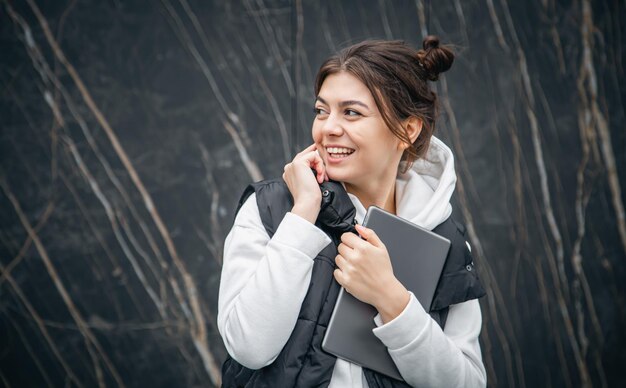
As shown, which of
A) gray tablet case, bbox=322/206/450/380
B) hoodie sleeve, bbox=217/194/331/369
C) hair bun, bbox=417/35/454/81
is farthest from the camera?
hair bun, bbox=417/35/454/81

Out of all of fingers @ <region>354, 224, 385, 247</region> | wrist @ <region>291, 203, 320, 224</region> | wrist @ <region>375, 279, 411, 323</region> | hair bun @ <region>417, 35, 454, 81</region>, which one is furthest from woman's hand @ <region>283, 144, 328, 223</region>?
hair bun @ <region>417, 35, 454, 81</region>

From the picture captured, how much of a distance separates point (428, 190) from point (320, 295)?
18.5 inches

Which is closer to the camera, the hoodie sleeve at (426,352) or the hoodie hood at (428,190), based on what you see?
the hoodie sleeve at (426,352)

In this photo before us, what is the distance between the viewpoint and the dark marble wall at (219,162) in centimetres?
227

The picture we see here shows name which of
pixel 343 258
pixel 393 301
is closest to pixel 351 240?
pixel 343 258

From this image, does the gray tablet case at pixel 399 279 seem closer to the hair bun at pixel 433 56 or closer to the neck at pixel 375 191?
the neck at pixel 375 191

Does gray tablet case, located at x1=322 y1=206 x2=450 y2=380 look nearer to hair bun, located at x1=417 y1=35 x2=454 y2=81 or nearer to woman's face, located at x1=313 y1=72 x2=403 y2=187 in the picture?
woman's face, located at x1=313 y1=72 x2=403 y2=187

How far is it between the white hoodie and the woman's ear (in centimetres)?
22

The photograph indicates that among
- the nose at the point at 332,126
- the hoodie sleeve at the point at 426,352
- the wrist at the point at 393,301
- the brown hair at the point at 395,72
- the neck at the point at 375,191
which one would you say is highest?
the brown hair at the point at 395,72

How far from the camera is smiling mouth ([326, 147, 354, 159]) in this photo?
4.54ft

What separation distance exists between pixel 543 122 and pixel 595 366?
1111 mm

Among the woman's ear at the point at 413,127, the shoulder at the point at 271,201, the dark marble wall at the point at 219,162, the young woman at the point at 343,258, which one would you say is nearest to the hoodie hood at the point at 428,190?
the young woman at the point at 343,258

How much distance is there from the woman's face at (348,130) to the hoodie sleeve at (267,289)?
0.22 metres

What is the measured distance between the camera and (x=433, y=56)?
1.43 metres
